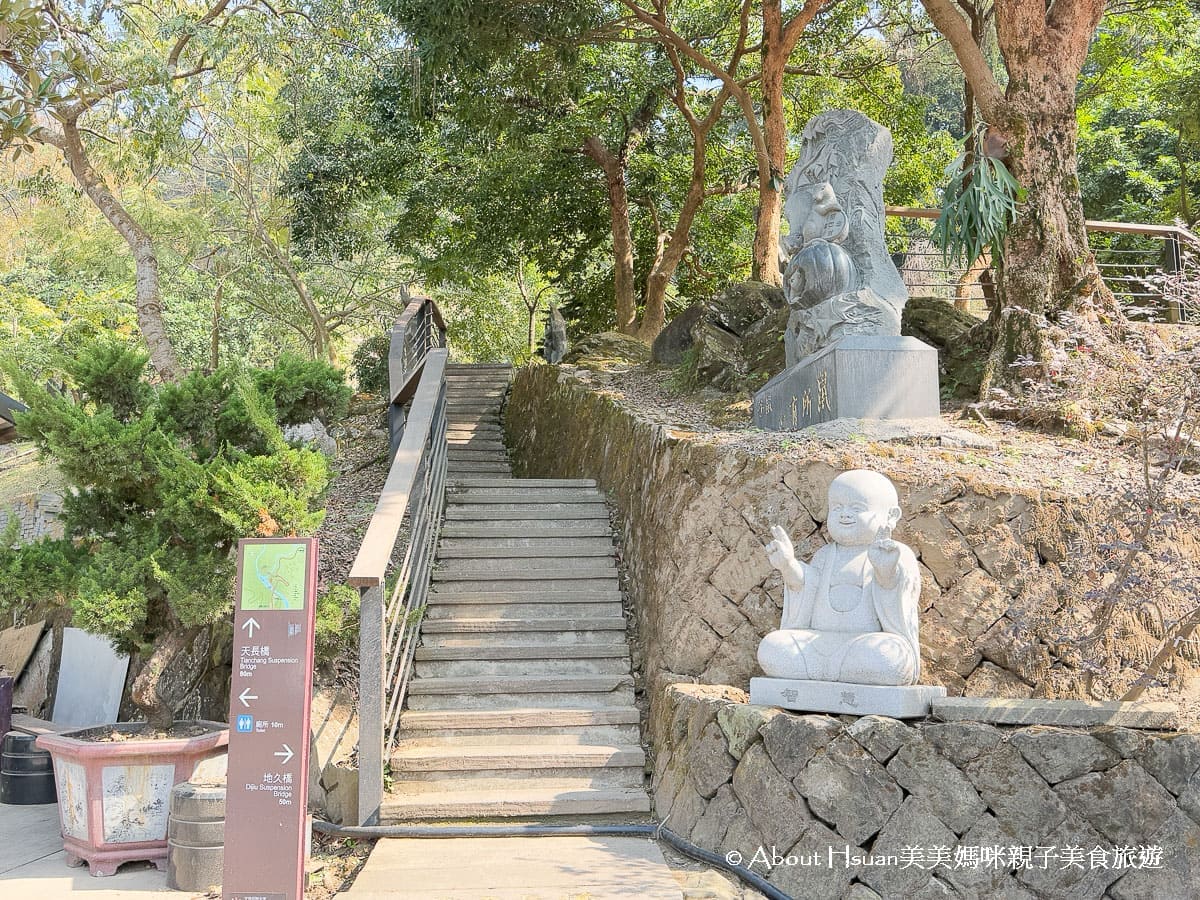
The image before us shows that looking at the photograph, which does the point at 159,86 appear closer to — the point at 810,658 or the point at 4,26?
the point at 4,26

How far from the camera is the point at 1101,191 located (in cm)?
1794

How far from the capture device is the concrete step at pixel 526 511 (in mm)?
7785

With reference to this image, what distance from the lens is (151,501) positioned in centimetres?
566

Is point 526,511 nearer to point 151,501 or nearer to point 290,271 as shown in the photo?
point 151,501

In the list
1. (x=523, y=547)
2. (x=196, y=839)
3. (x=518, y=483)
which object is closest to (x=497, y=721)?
(x=196, y=839)

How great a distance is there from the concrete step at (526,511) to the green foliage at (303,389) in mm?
1748

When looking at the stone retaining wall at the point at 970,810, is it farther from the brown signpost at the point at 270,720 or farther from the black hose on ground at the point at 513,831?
the brown signpost at the point at 270,720

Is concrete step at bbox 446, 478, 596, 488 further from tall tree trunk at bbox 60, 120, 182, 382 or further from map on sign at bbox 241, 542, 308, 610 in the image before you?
map on sign at bbox 241, 542, 308, 610

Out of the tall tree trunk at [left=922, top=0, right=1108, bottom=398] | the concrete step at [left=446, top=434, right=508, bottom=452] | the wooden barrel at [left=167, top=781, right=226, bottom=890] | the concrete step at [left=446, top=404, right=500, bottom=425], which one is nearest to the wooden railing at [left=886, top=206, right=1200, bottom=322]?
the tall tree trunk at [left=922, top=0, right=1108, bottom=398]

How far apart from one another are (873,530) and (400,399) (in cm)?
633

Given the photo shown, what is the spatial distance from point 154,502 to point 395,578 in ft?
5.26

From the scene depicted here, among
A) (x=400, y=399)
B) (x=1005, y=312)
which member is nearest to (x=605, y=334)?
(x=400, y=399)

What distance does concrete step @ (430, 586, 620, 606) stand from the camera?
6738mm

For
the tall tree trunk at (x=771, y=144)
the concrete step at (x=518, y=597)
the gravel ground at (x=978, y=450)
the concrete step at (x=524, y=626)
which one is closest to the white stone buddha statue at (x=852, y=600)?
the gravel ground at (x=978, y=450)
